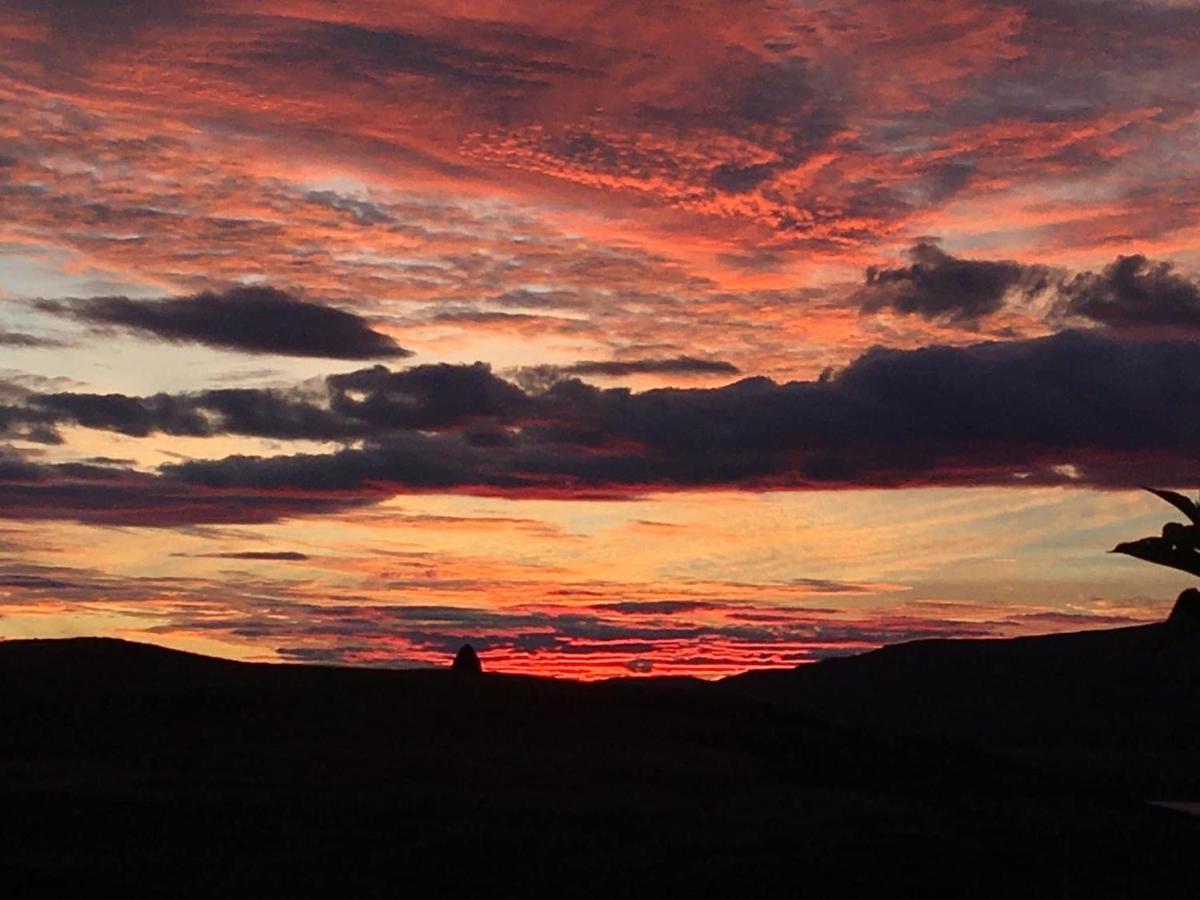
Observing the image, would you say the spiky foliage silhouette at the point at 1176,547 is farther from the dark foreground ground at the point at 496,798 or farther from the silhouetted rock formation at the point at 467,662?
the silhouetted rock formation at the point at 467,662

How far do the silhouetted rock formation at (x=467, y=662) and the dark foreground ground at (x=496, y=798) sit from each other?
2337 millimetres

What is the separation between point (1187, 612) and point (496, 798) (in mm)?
16591

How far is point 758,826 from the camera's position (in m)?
40.7

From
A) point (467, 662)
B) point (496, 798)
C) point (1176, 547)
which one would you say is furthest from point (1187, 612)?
point (467, 662)

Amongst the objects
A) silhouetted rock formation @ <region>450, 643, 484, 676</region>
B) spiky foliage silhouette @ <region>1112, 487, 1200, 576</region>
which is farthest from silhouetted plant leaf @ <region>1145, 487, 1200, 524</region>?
silhouetted rock formation @ <region>450, 643, 484, 676</region>

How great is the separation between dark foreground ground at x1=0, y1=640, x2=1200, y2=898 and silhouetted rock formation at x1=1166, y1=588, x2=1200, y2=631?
6.30 m

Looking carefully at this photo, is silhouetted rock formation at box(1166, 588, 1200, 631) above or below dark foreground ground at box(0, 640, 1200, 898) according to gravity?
above

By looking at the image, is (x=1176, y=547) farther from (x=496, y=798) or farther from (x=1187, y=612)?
(x=496, y=798)

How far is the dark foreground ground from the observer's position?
36094mm

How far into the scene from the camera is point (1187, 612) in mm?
38250

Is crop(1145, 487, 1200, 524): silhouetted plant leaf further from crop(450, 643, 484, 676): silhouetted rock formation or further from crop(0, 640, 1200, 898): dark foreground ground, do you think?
crop(450, 643, 484, 676): silhouetted rock formation

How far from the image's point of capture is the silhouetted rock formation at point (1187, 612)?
38.0 meters

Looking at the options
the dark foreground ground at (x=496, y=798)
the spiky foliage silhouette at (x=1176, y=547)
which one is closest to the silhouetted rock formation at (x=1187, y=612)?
the spiky foliage silhouette at (x=1176, y=547)

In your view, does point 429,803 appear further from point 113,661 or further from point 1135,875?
point 113,661
